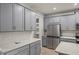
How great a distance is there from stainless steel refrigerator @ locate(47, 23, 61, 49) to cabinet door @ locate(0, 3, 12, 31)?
2701mm

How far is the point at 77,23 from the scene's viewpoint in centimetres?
372

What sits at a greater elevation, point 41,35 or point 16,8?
point 16,8

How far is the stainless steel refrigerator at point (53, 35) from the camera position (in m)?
4.14

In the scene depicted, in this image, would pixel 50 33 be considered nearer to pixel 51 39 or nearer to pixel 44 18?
pixel 51 39

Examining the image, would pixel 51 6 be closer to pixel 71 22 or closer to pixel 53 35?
pixel 71 22

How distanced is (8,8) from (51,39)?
9.69 feet

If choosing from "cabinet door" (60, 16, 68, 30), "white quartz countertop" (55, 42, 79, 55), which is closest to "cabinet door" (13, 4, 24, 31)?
"white quartz countertop" (55, 42, 79, 55)

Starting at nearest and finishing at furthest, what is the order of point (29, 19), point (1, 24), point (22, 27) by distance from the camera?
point (1, 24), point (22, 27), point (29, 19)

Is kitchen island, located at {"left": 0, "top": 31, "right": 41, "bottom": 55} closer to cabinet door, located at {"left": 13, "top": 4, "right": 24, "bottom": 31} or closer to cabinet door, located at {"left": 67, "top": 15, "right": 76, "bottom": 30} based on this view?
cabinet door, located at {"left": 13, "top": 4, "right": 24, "bottom": 31}

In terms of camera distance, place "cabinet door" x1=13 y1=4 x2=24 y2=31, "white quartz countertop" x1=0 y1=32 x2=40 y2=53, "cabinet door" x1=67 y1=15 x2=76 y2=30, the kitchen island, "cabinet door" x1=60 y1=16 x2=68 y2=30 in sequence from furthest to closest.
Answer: "cabinet door" x1=60 y1=16 x2=68 y2=30 → "cabinet door" x1=67 y1=15 x2=76 y2=30 → "cabinet door" x1=13 y1=4 x2=24 y2=31 → "white quartz countertop" x1=0 y1=32 x2=40 y2=53 → the kitchen island

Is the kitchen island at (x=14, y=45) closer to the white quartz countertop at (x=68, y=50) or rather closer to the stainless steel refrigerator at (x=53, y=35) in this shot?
the white quartz countertop at (x=68, y=50)

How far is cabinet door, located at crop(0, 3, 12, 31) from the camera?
1883 millimetres

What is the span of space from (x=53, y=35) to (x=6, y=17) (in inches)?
114
